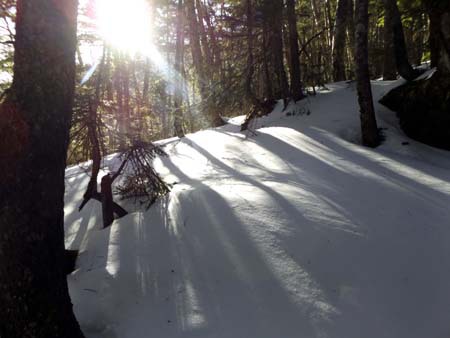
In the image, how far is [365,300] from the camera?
245 cm

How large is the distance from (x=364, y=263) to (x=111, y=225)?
2.94m

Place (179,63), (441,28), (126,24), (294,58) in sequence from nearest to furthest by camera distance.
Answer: (441,28) < (294,58) < (126,24) < (179,63)

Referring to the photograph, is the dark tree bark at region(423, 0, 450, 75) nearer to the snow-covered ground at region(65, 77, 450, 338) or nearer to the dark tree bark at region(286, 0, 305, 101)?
the snow-covered ground at region(65, 77, 450, 338)

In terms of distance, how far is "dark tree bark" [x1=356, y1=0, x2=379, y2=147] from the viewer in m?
5.75

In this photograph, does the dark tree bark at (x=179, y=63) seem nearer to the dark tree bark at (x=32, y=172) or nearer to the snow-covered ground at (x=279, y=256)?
the snow-covered ground at (x=279, y=256)

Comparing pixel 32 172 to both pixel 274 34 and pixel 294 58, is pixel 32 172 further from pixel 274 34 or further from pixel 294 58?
pixel 294 58

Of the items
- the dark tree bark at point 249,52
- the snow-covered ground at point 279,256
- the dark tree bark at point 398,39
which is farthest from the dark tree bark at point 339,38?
the snow-covered ground at point 279,256

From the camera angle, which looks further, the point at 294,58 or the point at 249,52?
the point at 294,58

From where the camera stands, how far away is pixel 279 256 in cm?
289

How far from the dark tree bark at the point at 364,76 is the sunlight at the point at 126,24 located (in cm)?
478

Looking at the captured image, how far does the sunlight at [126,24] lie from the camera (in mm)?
7227

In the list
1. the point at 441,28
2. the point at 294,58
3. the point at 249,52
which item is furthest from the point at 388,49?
the point at 249,52

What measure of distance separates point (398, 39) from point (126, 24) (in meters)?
7.68

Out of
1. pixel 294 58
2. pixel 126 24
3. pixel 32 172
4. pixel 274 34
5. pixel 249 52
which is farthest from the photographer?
pixel 126 24
